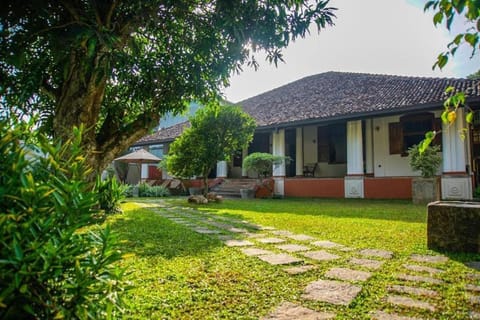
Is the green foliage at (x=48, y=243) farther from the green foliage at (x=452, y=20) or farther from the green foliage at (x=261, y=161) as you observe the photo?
the green foliage at (x=261, y=161)

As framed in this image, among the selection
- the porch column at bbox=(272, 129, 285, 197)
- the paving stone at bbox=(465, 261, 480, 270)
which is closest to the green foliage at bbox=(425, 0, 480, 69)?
the paving stone at bbox=(465, 261, 480, 270)

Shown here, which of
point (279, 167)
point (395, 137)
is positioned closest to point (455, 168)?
point (395, 137)

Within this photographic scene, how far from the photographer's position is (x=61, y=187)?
44.3 inches

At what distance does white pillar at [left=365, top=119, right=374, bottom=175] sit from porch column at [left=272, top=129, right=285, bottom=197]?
134 inches

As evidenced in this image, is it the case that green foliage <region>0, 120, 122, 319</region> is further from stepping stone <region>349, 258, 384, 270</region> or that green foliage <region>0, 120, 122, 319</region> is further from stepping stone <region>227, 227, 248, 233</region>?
stepping stone <region>227, 227, 248, 233</region>

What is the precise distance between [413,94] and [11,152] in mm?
11917

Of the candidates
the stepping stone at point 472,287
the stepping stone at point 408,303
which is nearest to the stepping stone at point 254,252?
the stepping stone at point 408,303

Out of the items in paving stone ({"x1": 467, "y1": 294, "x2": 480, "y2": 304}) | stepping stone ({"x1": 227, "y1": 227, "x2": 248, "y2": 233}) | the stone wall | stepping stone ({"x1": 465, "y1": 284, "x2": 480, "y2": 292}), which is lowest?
stepping stone ({"x1": 227, "y1": 227, "x2": 248, "y2": 233})

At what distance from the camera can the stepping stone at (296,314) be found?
1.78m

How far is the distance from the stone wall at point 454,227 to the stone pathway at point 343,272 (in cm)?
37

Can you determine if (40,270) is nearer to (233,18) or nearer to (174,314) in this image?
(174,314)

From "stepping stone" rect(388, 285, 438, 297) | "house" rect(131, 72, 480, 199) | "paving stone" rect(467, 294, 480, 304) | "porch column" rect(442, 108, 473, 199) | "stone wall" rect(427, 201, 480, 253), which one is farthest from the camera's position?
"house" rect(131, 72, 480, 199)

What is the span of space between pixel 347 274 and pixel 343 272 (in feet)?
0.18

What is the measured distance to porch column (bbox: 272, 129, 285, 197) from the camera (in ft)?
41.8
